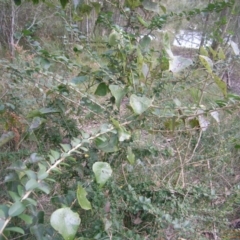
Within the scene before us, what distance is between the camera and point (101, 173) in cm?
73

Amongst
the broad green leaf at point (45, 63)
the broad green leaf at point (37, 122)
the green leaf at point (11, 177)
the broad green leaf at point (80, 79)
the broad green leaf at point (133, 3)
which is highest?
the broad green leaf at point (133, 3)

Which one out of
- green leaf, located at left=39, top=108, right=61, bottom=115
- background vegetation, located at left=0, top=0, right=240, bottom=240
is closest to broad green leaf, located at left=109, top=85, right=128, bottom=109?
background vegetation, located at left=0, top=0, right=240, bottom=240

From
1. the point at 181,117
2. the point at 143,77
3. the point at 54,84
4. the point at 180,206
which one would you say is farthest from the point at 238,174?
the point at 54,84

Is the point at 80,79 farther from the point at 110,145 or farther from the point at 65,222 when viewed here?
the point at 65,222

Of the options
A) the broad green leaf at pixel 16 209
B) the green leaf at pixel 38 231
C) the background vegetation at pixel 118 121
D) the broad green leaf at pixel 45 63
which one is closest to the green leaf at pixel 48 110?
the background vegetation at pixel 118 121

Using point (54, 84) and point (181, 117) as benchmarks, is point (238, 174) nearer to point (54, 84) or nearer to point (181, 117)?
point (181, 117)

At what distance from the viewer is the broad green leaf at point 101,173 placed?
72 cm

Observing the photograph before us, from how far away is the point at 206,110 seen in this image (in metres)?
0.96

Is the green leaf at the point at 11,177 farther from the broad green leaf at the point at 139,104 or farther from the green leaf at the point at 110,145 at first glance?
the broad green leaf at the point at 139,104

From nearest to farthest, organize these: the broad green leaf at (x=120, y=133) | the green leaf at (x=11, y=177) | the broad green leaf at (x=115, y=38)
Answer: the green leaf at (x=11, y=177) < the broad green leaf at (x=120, y=133) < the broad green leaf at (x=115, y=38)

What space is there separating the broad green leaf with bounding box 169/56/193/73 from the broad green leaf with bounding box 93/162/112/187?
31 cm

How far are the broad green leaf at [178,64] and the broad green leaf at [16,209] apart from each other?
511 mm

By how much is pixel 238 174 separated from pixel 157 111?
1.13 metres

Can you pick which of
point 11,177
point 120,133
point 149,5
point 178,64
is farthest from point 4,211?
point 149,5
